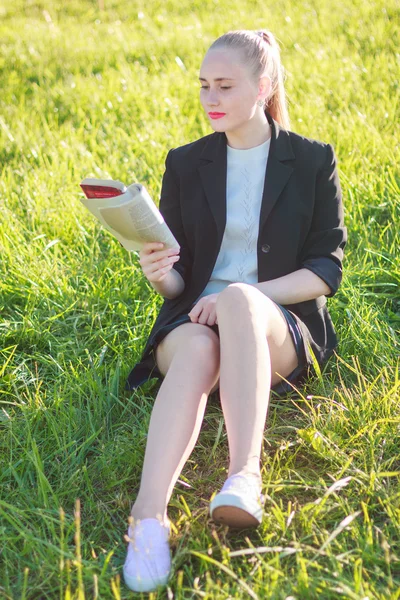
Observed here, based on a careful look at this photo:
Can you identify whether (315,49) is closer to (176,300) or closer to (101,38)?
(101,38)

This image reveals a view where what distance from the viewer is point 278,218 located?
2.52m

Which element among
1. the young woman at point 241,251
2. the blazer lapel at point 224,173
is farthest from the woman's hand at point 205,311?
the blazer lapel at point 224,173

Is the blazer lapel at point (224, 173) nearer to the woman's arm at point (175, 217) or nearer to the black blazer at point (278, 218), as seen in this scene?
the black blazer at point (278, 218)

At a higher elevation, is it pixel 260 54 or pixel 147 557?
pixel 260 54

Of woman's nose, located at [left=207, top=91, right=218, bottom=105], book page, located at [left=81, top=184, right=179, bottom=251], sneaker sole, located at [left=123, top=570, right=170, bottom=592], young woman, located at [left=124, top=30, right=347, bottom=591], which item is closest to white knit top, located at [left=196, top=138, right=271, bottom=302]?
young woman, located at [left=124, top=30, right=347, bottom=591]

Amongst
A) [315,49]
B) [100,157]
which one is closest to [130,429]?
[100,157]

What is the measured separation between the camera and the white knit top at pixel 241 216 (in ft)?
8.34

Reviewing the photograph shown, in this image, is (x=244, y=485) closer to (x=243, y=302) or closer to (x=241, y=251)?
(x=243, y=302)

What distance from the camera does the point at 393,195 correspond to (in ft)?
12.0

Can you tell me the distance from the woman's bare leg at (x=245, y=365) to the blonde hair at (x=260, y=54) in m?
0.74

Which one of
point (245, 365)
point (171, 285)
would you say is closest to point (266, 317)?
point (245, 365)

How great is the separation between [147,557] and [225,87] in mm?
1417

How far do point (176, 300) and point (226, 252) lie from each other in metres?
0.23

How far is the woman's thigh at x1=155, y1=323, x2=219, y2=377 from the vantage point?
2.30 metres
